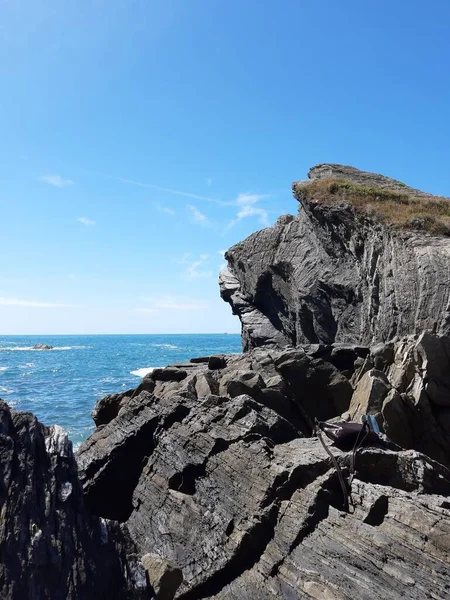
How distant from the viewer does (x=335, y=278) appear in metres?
35.3

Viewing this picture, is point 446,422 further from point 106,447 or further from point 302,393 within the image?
point 106,447

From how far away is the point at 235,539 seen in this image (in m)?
10.0

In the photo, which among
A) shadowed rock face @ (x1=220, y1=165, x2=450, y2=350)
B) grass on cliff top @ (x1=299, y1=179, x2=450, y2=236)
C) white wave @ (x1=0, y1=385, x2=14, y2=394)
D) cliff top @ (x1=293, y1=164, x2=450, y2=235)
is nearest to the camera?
shadowed rock face @ (x1=220, y1=165, x2=450, y2=350)

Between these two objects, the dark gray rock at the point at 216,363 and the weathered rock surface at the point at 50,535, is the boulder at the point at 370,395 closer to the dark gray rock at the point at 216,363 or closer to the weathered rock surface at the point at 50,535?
the dark gray rock at the point at 216,363

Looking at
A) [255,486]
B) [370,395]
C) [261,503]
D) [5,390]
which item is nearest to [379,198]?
[370,395]

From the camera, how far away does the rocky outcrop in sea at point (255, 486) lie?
27.0 ft

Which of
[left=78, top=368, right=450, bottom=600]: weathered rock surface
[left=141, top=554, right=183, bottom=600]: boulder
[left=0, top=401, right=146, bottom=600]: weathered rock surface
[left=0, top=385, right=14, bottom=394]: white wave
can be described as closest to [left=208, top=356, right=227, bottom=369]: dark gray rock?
[left=78, top=368, right=450, bottom=600]: weathered rock surface

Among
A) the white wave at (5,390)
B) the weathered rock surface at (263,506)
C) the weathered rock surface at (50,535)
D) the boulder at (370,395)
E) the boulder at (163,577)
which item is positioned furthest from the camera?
the white wave at (5,390)

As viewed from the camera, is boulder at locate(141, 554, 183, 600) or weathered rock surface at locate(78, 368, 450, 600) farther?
boulder at locate(141, 554, 183, 600)

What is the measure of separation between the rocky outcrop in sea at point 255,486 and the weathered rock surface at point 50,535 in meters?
0.03

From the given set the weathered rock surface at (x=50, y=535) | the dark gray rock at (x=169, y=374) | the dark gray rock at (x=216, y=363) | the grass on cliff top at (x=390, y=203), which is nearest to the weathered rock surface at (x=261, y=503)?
the weathered rock surface at (x=50, y=535)

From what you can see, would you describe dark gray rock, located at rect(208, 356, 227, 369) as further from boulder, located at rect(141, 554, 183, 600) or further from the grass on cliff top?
boulder, located at rect(141, 554, 183, 600)

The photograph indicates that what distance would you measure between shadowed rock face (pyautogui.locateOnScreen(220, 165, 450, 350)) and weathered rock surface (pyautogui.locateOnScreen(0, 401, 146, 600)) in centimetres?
1841

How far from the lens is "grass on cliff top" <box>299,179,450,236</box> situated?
29.1 meters
